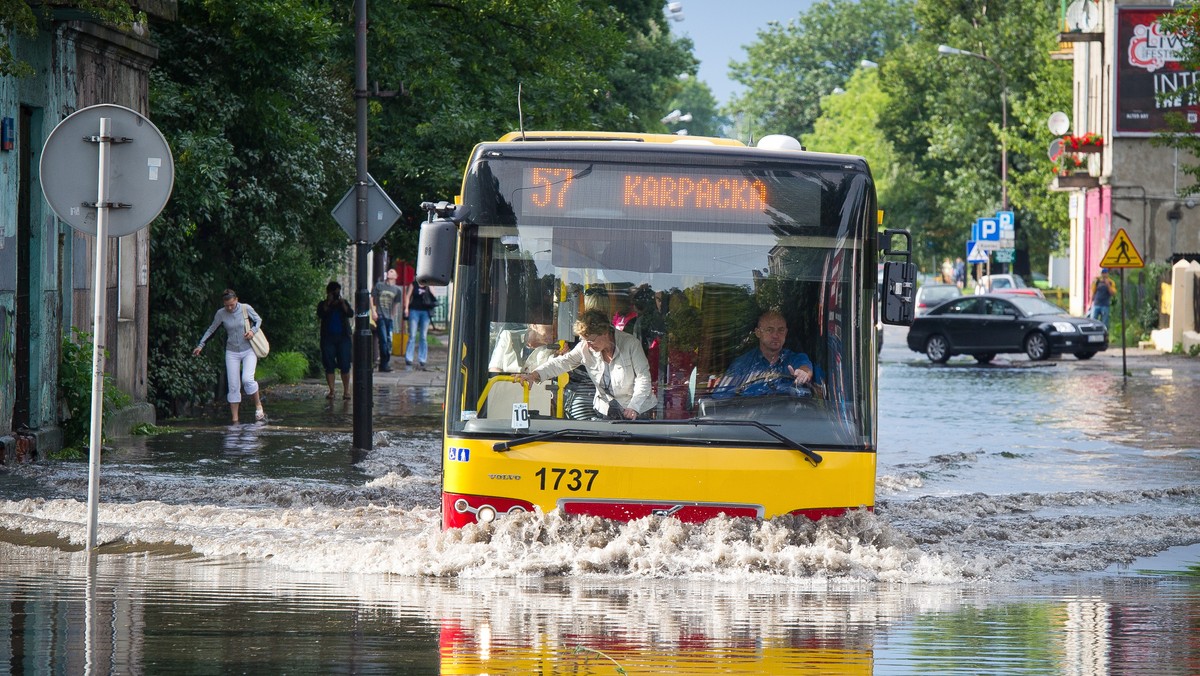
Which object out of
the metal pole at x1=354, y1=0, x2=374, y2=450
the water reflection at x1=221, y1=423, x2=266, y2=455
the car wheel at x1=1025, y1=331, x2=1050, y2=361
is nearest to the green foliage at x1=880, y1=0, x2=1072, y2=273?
the car wheel at x1=1025, y1=331, x2=1050, y2=361

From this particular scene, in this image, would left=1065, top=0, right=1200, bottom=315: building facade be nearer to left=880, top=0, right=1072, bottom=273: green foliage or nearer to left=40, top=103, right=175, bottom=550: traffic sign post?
left=880, top=0, right=1072, bottom=273: green foliage

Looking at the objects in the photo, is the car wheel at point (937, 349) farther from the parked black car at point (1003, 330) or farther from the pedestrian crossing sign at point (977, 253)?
the pedestrian crossing sign at point (977, 253)

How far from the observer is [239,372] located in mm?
20953

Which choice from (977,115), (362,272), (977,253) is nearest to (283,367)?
(362,272)

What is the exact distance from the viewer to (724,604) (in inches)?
338

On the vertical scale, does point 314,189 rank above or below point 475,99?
below

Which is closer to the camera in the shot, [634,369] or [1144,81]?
[634,369]

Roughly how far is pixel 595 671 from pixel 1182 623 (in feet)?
10.1

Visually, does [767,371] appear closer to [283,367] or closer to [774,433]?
[774,433]

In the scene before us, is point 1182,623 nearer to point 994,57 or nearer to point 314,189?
point 314,189

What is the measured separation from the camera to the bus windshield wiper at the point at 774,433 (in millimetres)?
9461

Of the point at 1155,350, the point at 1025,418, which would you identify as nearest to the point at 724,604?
the point at 1025,418

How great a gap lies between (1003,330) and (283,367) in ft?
53.9

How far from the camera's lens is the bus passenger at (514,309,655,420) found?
31.7 ft
